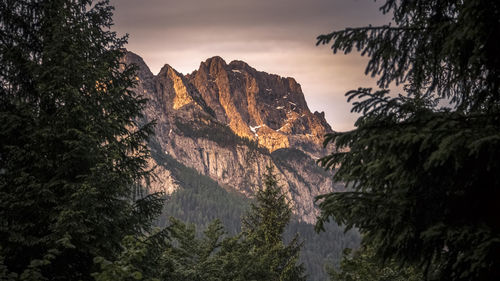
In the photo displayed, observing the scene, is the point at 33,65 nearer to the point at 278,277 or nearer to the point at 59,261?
the point at 59,261

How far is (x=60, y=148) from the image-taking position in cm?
834

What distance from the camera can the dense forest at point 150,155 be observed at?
12.3 feet

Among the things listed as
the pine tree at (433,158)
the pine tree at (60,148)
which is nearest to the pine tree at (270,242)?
the pine tree at (60,148)

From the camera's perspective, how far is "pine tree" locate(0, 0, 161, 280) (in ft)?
24.7

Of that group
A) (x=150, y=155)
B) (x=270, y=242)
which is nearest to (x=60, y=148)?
(x=150, y=155)

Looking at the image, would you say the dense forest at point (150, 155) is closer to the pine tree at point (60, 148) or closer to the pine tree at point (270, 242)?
the pine tree at point (60, 148)

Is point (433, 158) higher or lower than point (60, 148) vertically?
lower

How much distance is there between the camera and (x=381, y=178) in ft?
14.3

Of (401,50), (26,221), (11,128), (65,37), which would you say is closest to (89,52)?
(65,37)

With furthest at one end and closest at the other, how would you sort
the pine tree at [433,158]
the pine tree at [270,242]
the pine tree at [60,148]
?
1. the pine tree at [270,242]
2. the pine tree at [60,148]
3. the pine tree at [433,158]

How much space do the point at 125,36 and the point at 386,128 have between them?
28.3 feet

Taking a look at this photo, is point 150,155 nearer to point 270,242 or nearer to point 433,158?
point 433,158

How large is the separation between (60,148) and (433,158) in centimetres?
776

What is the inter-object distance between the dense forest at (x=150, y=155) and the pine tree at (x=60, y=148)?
0.12ft
